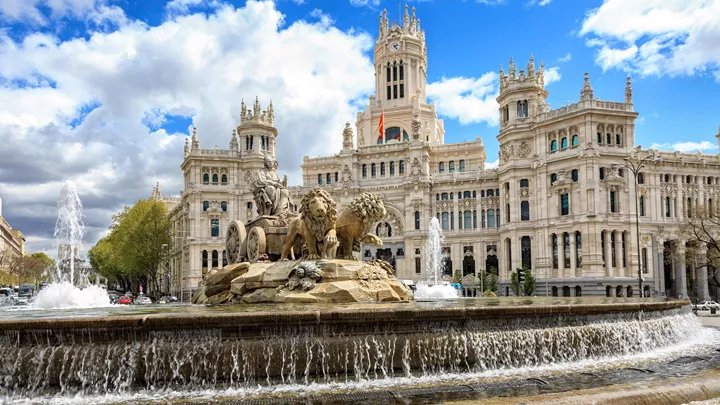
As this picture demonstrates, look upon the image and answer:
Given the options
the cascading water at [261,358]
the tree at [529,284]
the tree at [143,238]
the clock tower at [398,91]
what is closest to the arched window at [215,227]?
the tree at [143,238]

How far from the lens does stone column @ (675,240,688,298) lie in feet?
198

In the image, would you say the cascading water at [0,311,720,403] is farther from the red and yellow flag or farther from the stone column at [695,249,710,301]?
the red and yellow flag

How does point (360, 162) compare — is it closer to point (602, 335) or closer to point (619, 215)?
point (619, 215)

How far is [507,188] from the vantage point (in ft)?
235

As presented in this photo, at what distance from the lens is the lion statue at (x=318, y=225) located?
1817 cm

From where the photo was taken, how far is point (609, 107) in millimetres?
63062

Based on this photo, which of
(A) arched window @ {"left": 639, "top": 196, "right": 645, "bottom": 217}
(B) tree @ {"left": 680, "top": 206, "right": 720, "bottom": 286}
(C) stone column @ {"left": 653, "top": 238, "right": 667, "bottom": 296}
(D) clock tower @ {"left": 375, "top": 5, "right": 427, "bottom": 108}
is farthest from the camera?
(D) clock tower @ {"left": 375, "top": 5, "right": 427, "bottom": 108}

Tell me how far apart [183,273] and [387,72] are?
48.1 meters

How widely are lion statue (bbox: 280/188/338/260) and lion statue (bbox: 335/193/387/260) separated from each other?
23.4 inches

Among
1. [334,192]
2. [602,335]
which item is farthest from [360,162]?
[602,335]

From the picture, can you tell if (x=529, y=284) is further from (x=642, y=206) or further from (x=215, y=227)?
(x=215, y=227)

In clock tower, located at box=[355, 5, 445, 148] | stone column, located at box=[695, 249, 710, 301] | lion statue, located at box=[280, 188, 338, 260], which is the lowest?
stone column, located at box=[695, 249, 710, 301]

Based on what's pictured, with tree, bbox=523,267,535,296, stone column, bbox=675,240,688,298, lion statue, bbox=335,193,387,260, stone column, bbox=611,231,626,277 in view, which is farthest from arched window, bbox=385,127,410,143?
lion statue, bbox=335,193,387,260

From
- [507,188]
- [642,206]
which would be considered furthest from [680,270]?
[507,188]
